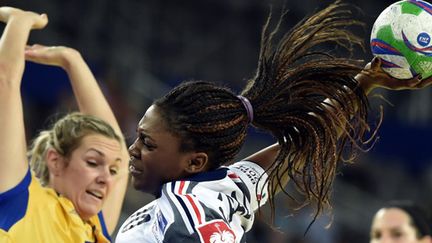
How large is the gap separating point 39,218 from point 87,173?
1.01 ft

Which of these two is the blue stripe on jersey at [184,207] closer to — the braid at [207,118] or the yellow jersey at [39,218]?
the braid at [207,118]

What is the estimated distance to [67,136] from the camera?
3.70 metres

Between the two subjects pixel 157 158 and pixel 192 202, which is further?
pixel 157 158

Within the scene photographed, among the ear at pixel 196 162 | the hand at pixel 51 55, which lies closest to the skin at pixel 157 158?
the ear at pixel 196 162

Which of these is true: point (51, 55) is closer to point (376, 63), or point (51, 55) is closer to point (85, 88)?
point (85, 88)

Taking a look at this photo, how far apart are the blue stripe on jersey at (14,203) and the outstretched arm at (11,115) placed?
0.08 ft

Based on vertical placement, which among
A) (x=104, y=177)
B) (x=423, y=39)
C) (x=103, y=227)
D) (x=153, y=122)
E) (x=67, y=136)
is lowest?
(x=103, y=227)

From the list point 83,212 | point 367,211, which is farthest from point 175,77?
point 83,212

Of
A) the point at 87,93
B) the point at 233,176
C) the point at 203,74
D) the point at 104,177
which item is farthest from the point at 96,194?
the point at 203,74

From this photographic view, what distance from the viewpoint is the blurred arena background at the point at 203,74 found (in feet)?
28.1

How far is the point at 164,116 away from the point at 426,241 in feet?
8.08

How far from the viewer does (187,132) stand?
9.49 feet

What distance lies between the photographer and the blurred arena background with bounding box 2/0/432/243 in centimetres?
857

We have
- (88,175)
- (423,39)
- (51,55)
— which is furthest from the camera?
(51,55)
